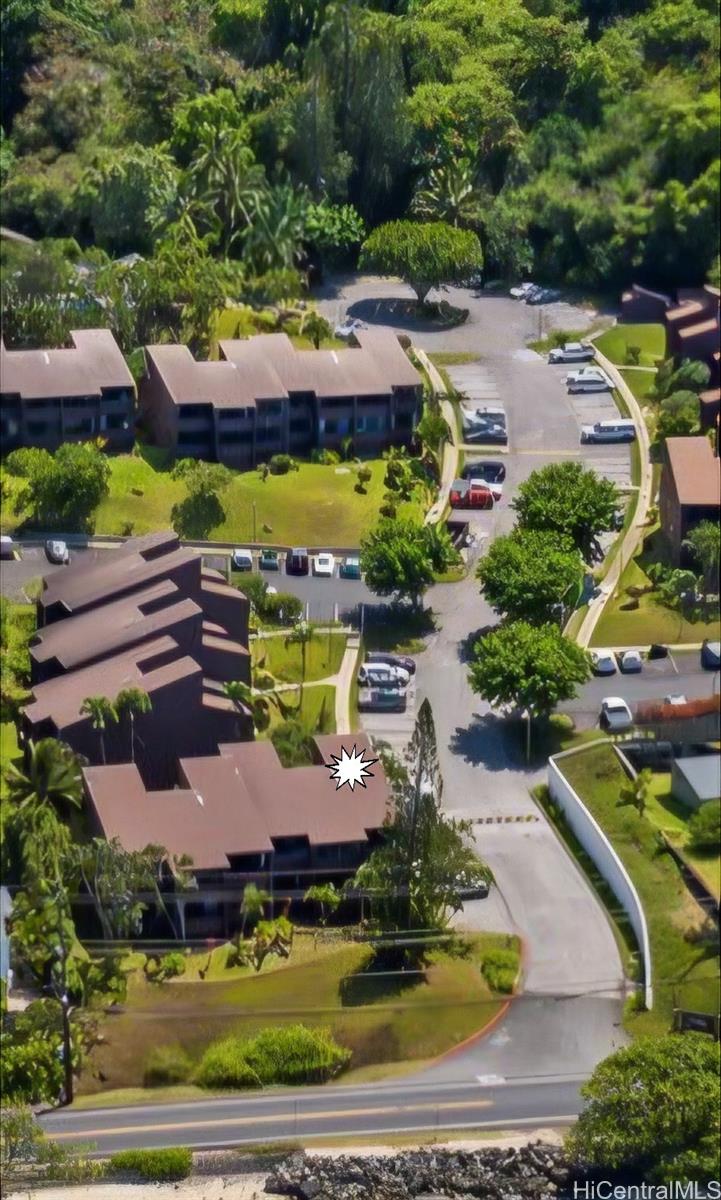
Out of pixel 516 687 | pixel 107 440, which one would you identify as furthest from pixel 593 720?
pixel 107 440

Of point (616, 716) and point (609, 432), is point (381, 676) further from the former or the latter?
point (609, 432)

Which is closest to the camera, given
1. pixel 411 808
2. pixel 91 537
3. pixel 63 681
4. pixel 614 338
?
pixel 411 808

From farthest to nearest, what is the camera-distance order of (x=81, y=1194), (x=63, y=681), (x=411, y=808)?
(x=63, y=681)
(x=411, y=808)
(x=81, y=1194)

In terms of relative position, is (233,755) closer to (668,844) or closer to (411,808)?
(411,808)

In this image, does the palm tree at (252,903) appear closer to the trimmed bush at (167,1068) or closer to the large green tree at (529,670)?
the trimmed bush at (167,1068)

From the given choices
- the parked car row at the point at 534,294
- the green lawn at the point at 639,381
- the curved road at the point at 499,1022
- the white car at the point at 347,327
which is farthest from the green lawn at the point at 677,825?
the white car at the point at 347,327

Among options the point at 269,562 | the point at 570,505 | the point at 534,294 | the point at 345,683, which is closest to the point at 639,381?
the point at 534,294

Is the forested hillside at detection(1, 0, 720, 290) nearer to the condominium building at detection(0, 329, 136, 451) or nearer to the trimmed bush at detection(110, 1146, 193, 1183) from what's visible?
the condominium building at detection(0, 329, 136, 451)
